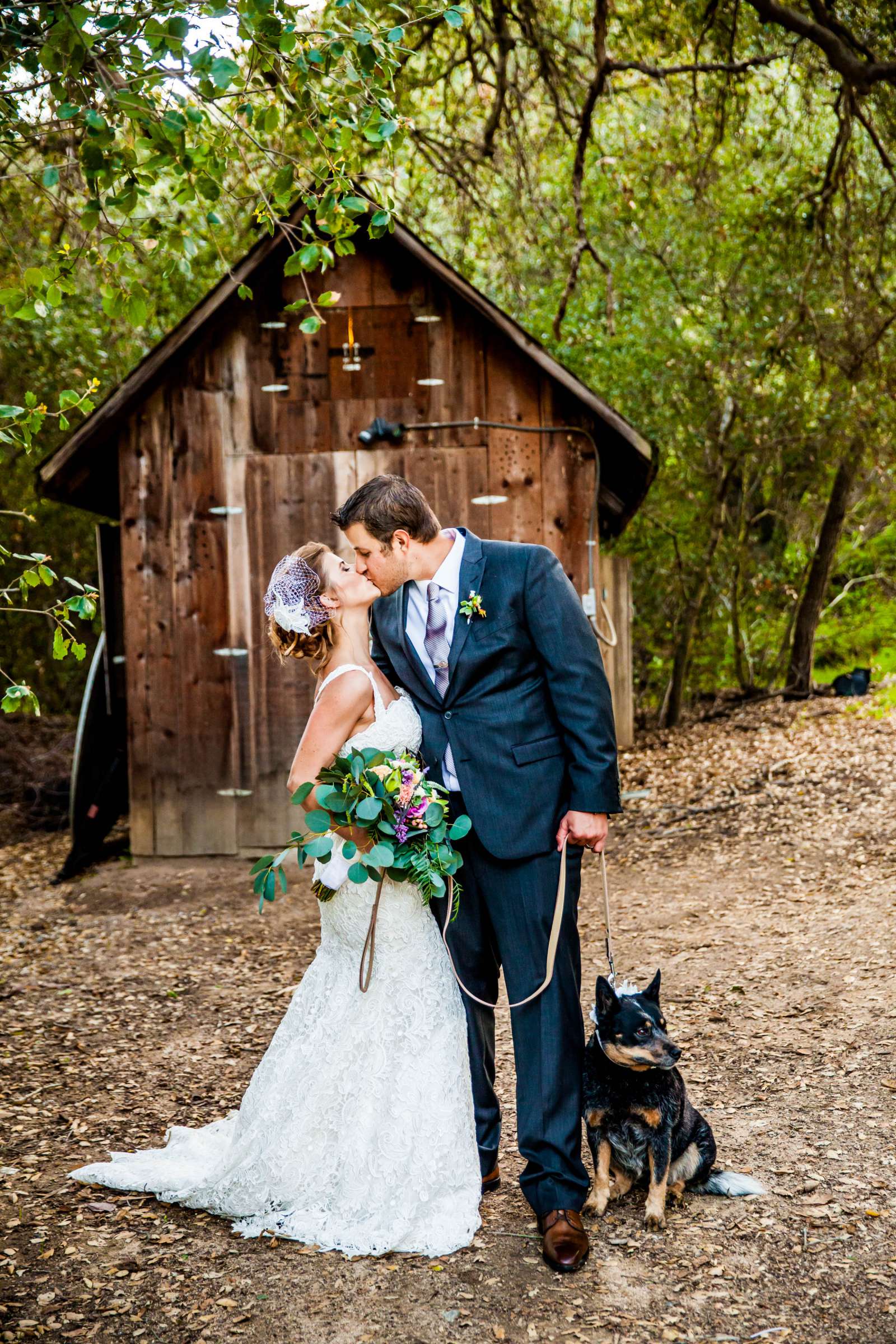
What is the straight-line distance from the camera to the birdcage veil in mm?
3484

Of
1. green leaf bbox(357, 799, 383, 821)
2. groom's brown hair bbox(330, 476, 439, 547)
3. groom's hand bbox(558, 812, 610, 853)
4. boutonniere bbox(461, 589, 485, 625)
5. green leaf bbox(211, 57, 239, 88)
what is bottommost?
groom's hand bbox(558, 812, 610, 853)

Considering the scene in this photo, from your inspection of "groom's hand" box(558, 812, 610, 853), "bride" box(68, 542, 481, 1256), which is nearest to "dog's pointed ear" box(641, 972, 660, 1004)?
"groom's hand" box(558, 812, 610, 853)

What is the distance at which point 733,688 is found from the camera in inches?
696

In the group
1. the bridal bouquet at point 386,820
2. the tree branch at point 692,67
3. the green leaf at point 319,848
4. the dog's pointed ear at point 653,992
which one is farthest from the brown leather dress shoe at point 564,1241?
the tree branch at point 692,67

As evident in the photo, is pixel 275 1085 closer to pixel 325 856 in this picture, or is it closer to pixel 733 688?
pixel 325 856

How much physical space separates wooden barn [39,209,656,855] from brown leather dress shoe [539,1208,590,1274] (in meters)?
5.71

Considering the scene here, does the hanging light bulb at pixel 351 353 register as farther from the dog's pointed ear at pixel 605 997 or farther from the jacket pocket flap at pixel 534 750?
the dog's pointed ear at pixel 605 997

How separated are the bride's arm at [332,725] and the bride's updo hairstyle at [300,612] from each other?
0.18 metres

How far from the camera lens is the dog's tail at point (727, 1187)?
3410mm

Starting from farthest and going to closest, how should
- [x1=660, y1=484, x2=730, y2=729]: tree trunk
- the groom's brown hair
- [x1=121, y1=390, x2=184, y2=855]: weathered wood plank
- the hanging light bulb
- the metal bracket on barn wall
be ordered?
[x1=660, y1=484, x2=730, y2=729]: tree trunk → [x1=121, y1=390, x2=184, y2=855]: weathered wood plank → the hanging light bulb → the metal bracket on barn wall → the groom's brown hair

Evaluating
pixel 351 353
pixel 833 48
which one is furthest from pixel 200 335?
pixel 833 48

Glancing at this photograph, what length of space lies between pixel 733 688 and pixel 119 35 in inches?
618

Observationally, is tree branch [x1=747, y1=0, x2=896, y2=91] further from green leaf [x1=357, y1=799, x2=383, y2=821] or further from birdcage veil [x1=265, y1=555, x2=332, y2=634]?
green leaf [x1=357, y1=799, x2=383, y2=821]

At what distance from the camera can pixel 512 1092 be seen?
172 inches
